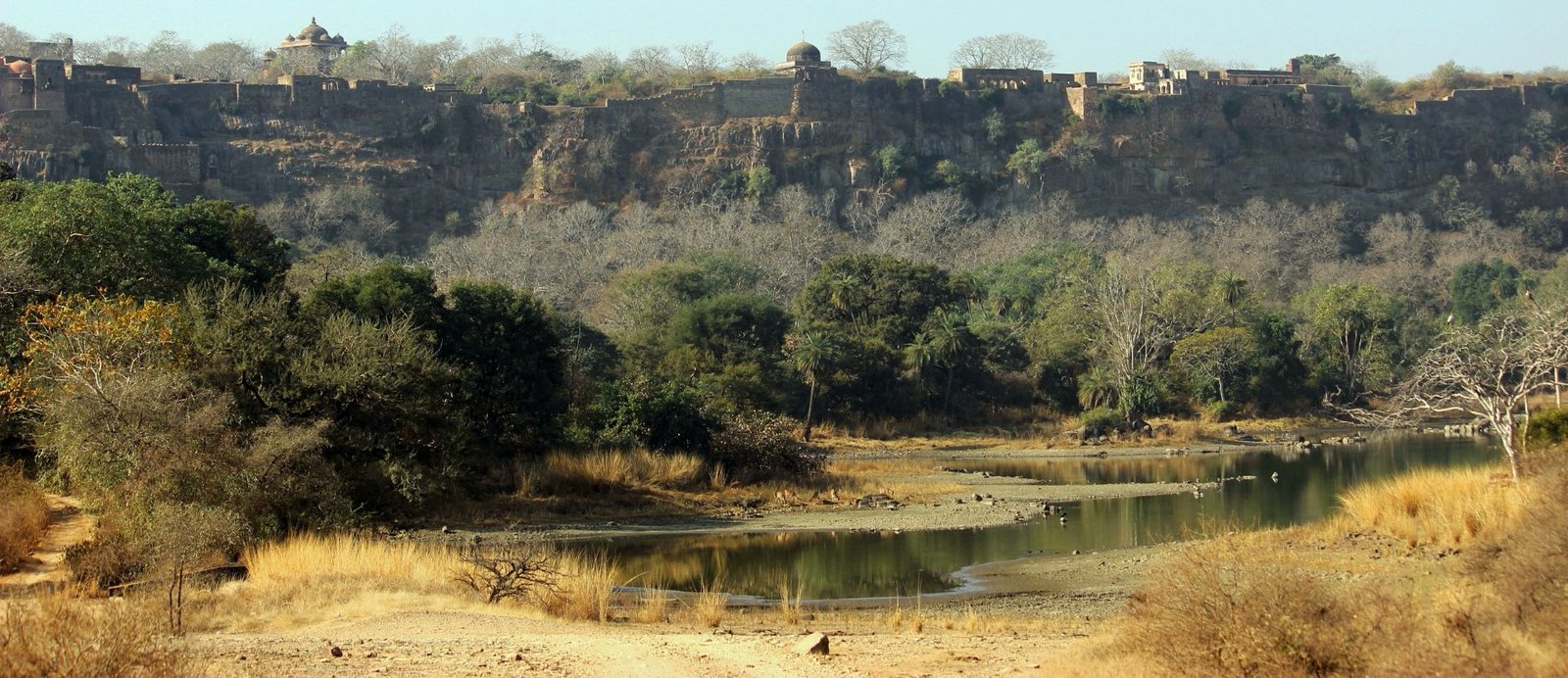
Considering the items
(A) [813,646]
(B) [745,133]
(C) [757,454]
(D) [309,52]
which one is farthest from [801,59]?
(A) [813,646]

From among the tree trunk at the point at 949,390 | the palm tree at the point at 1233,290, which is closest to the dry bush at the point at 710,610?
the tree trunk at the point at 949,390

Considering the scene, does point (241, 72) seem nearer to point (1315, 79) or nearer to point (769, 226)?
point (769, 226)

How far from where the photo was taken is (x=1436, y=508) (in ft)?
63.1

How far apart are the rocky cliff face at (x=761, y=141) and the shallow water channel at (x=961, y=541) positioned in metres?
45.4

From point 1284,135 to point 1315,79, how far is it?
44.2ft

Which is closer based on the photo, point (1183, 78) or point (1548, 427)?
point (1548, 427)

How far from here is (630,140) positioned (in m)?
81.3

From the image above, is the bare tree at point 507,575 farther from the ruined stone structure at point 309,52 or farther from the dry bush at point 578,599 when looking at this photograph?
the ruined stone structure at point 309,52

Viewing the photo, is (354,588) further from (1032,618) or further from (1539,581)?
(1539,581)

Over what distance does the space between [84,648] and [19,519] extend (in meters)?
9.09

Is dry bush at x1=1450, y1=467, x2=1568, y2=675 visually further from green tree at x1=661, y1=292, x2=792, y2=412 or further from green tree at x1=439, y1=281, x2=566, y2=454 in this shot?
green tree at x1=661, y1=292, x2=792, y2=412

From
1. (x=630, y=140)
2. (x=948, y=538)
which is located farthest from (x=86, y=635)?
(x=630, y=140)

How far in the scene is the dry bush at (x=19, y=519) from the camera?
16547mm

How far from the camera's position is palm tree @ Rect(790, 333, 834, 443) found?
45500 mm
